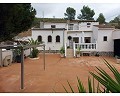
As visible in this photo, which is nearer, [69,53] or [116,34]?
[116,34]

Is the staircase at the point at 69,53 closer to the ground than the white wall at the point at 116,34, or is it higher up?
closer to the ground

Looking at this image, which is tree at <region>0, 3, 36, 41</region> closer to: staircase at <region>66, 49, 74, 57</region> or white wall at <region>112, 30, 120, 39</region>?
staircase at <region>66, 49, 74, 57</region>

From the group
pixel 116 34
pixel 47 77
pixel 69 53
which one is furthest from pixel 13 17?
pixel 116 34

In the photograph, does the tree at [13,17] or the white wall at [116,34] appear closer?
the tree at [13,17]

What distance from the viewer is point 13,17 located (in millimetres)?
2422

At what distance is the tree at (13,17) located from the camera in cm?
230

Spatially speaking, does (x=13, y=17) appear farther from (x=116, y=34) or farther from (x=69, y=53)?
(x=116, y=34)

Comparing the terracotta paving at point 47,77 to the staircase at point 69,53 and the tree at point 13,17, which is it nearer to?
the tree at point 13,17

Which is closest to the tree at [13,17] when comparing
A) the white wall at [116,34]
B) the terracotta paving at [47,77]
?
the terracotta paving at [47,77]

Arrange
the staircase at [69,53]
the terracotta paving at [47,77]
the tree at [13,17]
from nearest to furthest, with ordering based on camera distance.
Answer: the tree at [13,17] < the terracotta paving at [47,77] < the staircase at [69,53]

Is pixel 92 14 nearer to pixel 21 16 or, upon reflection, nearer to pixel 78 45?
pixel 21 16

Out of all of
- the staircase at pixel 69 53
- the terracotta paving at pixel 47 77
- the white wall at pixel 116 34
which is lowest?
the terracotta paving at pixel 47 77

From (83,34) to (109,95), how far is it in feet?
36.4

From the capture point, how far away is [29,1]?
2.31 metres
